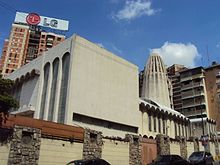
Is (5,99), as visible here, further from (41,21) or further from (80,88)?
(41,21)

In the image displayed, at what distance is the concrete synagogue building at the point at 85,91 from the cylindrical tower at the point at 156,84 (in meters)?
29.7

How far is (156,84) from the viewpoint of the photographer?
76.2m

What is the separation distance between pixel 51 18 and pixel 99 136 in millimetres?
79001

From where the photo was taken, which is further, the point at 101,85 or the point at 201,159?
the point at 101,85

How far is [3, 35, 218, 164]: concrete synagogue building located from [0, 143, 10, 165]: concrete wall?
1398 centimetres

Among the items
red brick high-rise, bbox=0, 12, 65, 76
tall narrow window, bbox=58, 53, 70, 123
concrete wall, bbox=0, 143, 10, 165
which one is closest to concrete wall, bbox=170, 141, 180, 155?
tall narrow window, bbox=58, 53, 70, 123

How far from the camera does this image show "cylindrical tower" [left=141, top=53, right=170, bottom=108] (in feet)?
243

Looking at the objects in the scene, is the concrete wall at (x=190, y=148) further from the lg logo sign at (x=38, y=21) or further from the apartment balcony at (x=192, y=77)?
Answer: the lg logo sign at (x=38, y=21)

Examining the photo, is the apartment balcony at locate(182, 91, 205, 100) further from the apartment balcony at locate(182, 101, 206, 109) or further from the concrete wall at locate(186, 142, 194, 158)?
the concrete wall at locate(186, 142, 194, 158)

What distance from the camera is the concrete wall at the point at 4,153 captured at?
49.5 ft

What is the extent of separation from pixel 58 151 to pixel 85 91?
1573cm

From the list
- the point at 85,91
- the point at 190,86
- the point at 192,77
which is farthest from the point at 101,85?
the point at 192,77

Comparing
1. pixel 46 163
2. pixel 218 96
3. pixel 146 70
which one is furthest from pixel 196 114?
pixel 46 163

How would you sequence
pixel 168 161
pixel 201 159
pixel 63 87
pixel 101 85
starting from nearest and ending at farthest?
1. pixel 168 161
2. pixel 201 159
3. pixel 63 87
4. pixel 101 85
